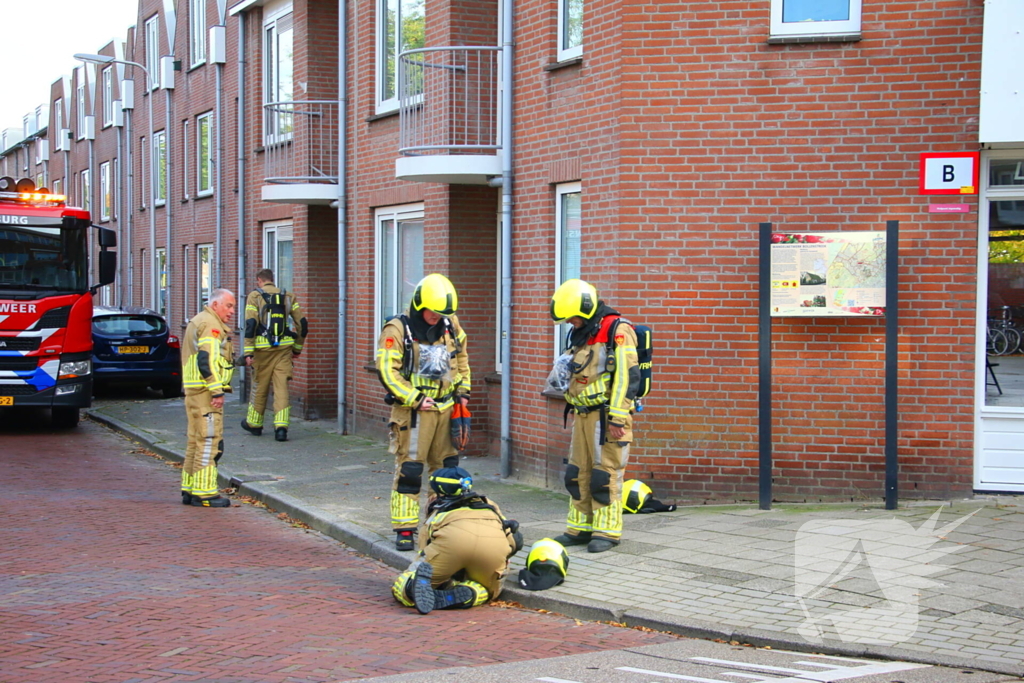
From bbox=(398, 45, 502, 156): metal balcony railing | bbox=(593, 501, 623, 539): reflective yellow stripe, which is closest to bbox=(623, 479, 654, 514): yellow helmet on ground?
bbox=(593, 501, 623, 539): reflective yellow stripe

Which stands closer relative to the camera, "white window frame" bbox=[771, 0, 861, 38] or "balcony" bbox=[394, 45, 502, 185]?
"white window frame" bbox=[771, 0, 861, 38]

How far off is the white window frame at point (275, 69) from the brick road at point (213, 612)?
886 centimetres

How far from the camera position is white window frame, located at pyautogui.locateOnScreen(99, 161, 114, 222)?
35.2 meters

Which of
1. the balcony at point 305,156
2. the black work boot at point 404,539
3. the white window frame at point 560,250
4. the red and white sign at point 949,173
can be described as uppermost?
the balcony at point 305,156

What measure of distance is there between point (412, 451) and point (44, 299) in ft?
28.6

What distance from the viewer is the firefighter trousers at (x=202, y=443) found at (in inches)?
387

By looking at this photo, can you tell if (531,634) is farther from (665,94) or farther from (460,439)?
(665,94)

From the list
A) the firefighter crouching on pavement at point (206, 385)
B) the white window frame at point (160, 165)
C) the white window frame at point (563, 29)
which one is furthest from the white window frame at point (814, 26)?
the white window frame at point (160, 165)

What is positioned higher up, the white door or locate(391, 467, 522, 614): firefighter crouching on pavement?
the white door

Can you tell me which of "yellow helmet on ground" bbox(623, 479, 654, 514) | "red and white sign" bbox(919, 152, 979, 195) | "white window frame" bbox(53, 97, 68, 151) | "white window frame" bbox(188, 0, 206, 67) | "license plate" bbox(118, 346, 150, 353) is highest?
"white window frame" bbox(53, 97, 68, 151)

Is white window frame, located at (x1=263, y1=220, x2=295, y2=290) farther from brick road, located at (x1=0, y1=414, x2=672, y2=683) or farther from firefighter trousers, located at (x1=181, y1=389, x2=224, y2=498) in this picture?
brick road, located at (x1=0, y1=414, x2=672, y2=683)

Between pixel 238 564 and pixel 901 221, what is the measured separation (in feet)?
19.0

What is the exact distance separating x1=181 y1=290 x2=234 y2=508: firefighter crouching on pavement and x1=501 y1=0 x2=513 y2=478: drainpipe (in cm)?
270

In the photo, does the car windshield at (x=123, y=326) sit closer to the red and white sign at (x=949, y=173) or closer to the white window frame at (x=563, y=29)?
the white window frame at (x=563, y=29)
